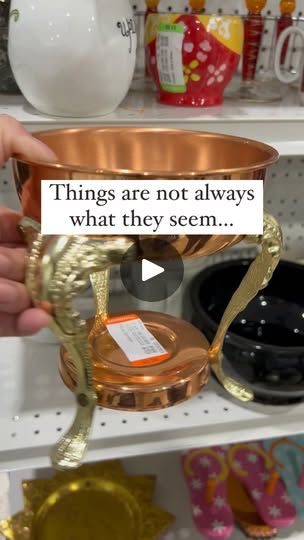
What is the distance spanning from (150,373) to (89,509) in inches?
15.2

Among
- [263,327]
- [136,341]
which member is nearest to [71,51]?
[136,341]

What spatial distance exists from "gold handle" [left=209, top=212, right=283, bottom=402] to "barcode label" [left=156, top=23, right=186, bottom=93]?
0.77 ft

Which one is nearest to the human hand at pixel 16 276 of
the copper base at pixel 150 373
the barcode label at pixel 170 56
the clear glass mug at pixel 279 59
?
the copper base at pixel 150 373

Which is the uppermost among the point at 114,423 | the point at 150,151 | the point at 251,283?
the point at 150,151

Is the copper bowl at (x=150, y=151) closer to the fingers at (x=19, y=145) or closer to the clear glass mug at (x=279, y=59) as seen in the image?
the fingers at (x=19, y=145)

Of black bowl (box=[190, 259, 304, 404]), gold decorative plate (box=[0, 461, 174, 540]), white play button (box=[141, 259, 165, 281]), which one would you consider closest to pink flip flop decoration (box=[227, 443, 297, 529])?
gold decorative plate (box=[0, 461, 174, 540])

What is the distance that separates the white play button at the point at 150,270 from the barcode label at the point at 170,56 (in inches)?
9.8

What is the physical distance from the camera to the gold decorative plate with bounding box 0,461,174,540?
2.49 feet

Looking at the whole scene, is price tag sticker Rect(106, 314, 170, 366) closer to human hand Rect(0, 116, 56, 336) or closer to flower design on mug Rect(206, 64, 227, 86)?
human hand Rect(0, 116, 56, 336)

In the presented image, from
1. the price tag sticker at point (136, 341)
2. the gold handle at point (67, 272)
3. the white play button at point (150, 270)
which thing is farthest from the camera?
the price tag sticker at point (136, 341)

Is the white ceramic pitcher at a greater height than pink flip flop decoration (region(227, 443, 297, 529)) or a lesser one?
greater

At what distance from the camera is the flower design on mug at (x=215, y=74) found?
0.57 m

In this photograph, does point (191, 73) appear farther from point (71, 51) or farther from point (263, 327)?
point (263, 327)

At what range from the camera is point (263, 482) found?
2.76 feet
